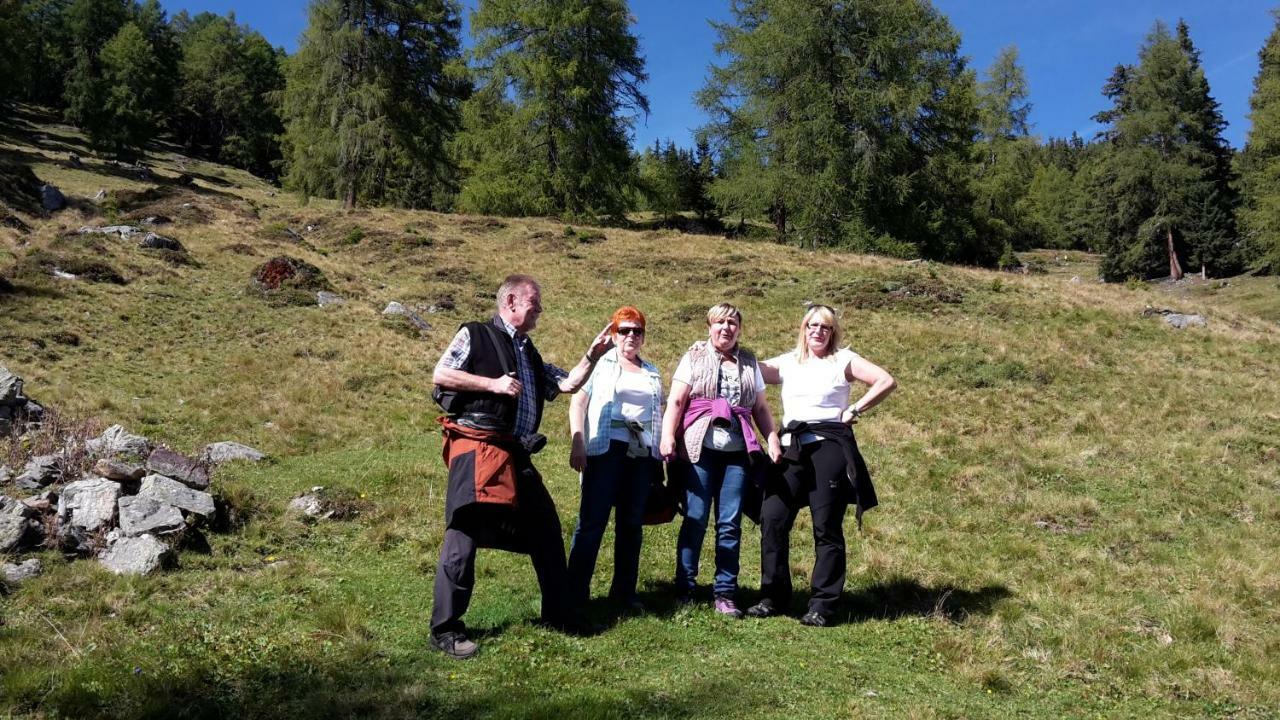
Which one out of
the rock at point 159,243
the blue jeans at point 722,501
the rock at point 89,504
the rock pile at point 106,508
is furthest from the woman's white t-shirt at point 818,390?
the rock at point 159,243

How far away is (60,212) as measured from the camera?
1045 inches

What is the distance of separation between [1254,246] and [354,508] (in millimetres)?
54238

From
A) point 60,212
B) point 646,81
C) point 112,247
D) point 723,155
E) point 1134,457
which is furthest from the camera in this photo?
point 646,81

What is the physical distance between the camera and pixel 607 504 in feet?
16.5

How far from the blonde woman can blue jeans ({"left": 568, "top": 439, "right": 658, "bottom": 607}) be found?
3.05ft

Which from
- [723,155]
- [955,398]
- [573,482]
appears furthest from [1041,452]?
[723,155]

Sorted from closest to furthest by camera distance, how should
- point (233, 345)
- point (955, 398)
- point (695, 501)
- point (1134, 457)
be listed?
point (695, 501), point (1134, 457), point (955, 398), point (233, 345)

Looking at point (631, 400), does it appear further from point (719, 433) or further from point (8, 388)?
point (8, 388)

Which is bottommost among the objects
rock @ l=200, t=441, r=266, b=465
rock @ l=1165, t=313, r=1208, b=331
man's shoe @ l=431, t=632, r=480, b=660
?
rock @ l=200, t=441, r=266, b=465

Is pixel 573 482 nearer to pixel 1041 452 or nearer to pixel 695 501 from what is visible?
pixel 695 501

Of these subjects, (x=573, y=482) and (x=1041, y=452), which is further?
(x=1041, y=452)

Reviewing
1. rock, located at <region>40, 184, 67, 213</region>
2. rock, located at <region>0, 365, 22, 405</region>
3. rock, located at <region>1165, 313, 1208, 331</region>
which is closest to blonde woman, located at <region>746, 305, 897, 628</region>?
rock, located at <region>0, 365, 22, 405</region>

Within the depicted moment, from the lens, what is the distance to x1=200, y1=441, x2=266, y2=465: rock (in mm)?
9523

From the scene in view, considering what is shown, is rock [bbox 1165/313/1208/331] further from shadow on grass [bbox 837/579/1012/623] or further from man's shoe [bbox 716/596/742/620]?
man's shoe [bbox 716/596/742/620]
